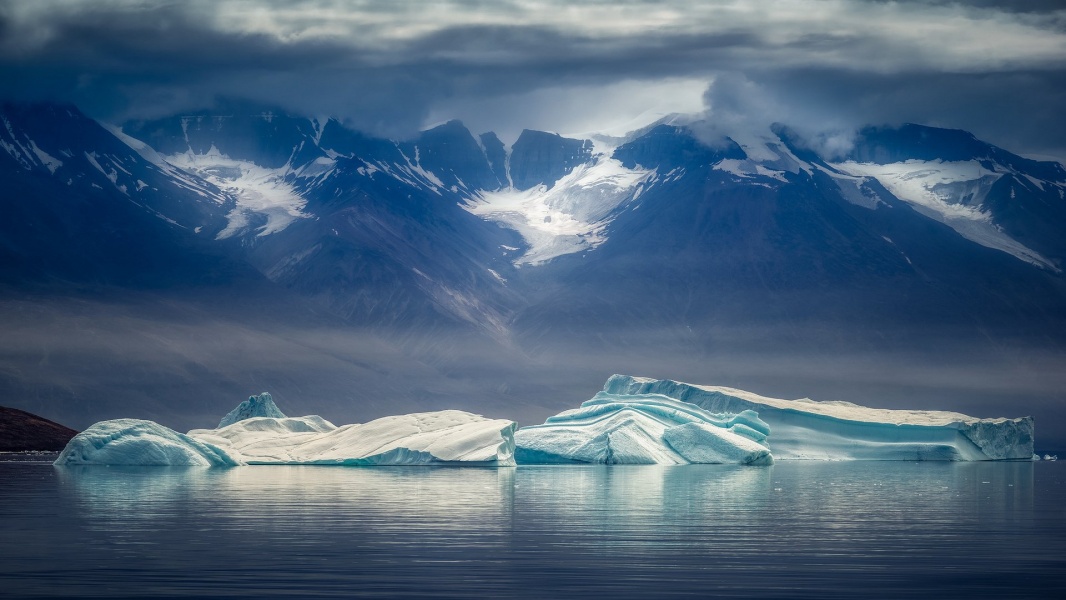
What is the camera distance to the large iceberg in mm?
65562

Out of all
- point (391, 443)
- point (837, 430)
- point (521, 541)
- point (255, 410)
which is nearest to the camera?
point (521, 541)

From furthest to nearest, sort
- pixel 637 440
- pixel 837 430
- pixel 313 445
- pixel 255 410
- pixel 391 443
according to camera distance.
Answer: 1. pixel 837 430
2. pixel 255 410
3. pixel 637 440
4. pixel 313 445
5. pixel 391 443

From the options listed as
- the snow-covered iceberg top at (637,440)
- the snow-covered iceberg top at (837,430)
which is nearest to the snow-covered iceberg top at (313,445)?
the snow-covered iceberg top at (637,440)

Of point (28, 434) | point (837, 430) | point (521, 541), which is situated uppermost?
point (837, 430)

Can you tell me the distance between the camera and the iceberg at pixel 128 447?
65.3 meters

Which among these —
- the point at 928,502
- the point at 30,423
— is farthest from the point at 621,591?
the point at 30,423

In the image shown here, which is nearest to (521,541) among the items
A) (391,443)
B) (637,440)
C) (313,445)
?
(391,443)

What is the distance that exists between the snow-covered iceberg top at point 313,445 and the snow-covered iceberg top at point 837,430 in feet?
84.1

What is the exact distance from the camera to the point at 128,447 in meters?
65.5

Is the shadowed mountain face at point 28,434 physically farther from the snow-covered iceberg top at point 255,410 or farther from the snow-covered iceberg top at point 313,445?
the snow-covered iceberg top at point 313,445

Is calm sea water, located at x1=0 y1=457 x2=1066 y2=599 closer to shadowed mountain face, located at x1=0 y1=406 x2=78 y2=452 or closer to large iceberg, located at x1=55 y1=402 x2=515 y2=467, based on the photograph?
large iceberg, located at x1=55 y1=402 x2=515 y2=467

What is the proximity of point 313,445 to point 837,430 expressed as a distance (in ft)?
129

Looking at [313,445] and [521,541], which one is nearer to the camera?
[521,541]

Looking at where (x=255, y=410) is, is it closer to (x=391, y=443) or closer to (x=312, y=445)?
(x=312, y=445)
